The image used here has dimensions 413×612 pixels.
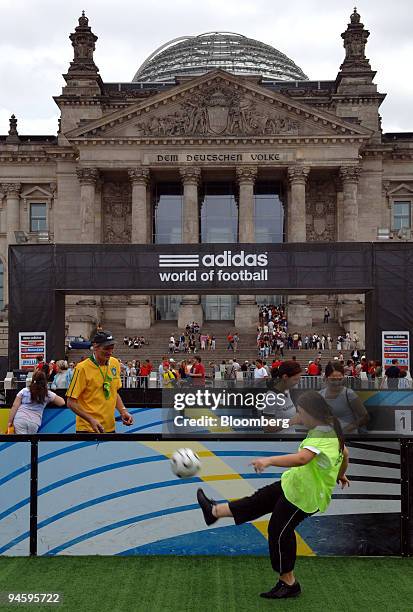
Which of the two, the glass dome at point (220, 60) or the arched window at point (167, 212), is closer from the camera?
the arched window at point (167, 212)

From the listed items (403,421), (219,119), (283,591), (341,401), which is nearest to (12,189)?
(219,119)

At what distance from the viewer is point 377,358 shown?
27.1m

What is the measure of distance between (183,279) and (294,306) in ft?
102

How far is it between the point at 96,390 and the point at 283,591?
11.0ft

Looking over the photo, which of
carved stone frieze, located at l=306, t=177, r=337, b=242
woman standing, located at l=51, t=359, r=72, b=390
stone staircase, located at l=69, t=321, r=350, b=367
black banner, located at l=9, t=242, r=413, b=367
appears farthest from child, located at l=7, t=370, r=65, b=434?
carved stone frieze, located at l=306, t=177, r=337, b=242

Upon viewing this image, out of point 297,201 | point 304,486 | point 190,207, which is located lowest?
point 304,486

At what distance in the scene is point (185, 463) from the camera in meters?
8.23

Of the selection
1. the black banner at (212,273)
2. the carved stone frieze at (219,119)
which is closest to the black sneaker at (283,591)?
the black banner at (212,273)

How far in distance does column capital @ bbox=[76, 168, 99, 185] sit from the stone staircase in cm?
1062

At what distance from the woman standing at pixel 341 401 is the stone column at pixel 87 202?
52446 millimetres

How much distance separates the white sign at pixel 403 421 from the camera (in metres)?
11.3

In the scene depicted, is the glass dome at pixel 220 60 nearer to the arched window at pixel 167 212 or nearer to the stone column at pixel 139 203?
the arched window at pixel 167 212

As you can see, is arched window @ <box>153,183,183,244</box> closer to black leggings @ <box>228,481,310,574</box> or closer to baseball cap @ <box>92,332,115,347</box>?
baseball cap @ <box>92,332,115,347</box>

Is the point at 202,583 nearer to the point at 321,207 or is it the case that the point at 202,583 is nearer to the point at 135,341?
the point at 135,341
